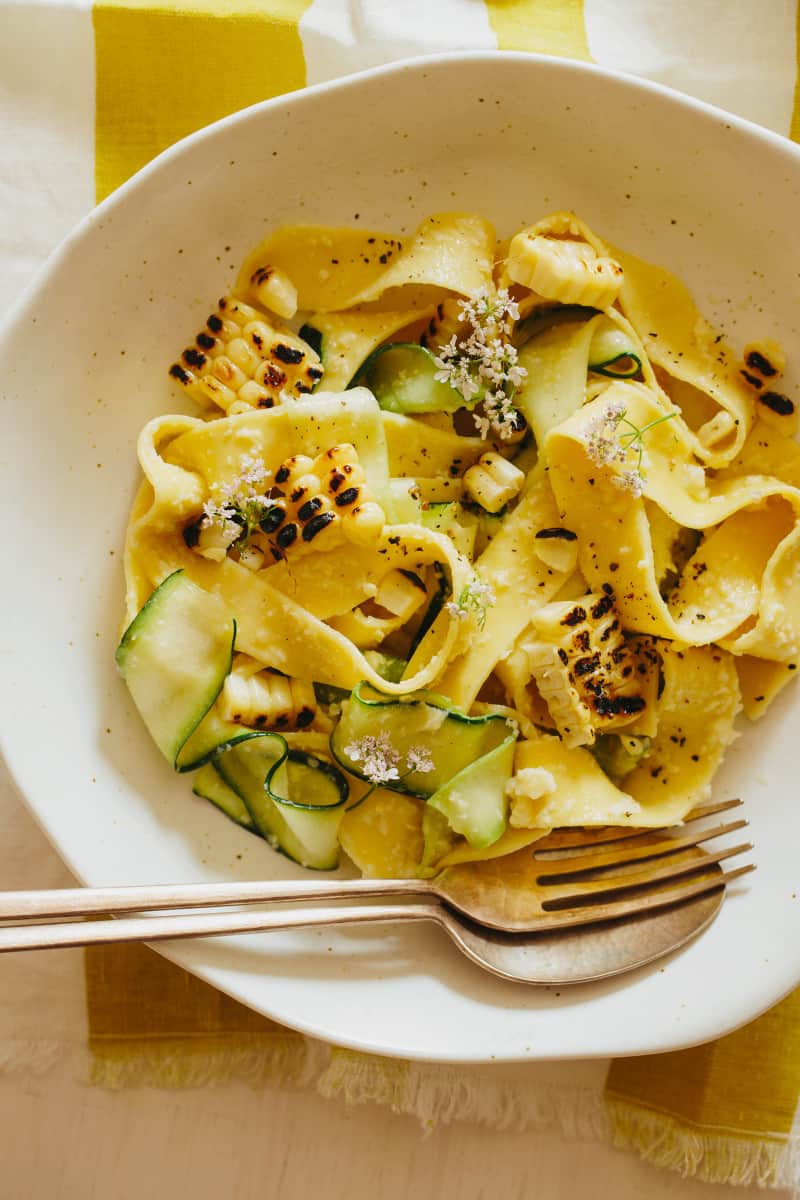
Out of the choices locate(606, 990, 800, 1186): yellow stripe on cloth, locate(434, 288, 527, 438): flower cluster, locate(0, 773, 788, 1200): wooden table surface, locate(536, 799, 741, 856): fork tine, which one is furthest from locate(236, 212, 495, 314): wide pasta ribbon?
locate(606, 990, 800, 1186): yellow stripe on cloth

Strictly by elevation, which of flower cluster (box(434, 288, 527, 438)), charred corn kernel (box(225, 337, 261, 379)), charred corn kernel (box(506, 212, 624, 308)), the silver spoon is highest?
charred corn kernel (box(506, 212, 624, 308))

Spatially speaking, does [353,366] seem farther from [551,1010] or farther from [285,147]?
[551,1010]

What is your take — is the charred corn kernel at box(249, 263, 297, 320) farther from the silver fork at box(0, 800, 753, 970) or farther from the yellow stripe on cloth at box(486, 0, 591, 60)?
the silver fork at box(0, 800, 753, 970)

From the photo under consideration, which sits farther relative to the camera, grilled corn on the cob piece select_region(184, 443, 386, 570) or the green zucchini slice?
the green zucchini slice

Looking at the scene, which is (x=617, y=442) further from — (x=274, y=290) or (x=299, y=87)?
(x=299, y=87)

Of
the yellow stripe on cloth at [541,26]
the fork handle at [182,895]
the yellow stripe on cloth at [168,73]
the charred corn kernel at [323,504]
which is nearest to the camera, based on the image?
the fork handle at [182,895]

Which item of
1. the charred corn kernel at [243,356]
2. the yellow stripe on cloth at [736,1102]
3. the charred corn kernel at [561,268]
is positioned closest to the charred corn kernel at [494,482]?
the charred corn kernel at [561,268]

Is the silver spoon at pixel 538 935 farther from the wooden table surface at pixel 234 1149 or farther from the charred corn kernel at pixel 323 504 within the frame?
the charred corn kernel at pixel 323 504
